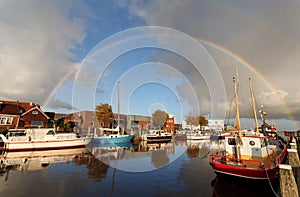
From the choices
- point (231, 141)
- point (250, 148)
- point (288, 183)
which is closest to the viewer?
point (288, 183)

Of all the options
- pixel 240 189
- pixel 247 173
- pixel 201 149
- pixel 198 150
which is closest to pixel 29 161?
pixel 240 189

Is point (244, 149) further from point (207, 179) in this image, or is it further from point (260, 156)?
point (207, 179)

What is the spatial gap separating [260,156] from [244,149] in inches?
46.0

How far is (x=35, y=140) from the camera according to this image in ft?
92.5

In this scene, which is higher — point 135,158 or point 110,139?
point 110,139

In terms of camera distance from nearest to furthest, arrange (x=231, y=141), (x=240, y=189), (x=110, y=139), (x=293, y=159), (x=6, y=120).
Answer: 1. (x=240, y=189)
2. (x=293, y=159)
3. (x=231, y=141)
4. (x=110, y=139)
5. (x=6, y=120)

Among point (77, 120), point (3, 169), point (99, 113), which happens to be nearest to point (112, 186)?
point (3, 169)

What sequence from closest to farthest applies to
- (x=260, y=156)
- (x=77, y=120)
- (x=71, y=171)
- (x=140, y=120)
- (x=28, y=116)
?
(x=260, y=156), (x=71, y=171), (x=28, y=116), (x=77, y=120), (x=140, y=120)

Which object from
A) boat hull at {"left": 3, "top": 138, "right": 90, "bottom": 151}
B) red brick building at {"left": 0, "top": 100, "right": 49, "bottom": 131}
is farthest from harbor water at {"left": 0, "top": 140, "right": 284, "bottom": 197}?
red brick building at {"left": 0, "top": 100, "right": 49, "bottom": 131}

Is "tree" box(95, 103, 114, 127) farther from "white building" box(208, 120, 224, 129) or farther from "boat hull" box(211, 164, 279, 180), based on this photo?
"white building" box(208, 120, 224, 129)

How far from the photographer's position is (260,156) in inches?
493

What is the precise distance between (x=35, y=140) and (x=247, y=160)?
106 ft

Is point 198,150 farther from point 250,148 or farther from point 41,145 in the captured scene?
point 41,145

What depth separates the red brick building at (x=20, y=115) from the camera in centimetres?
3798
